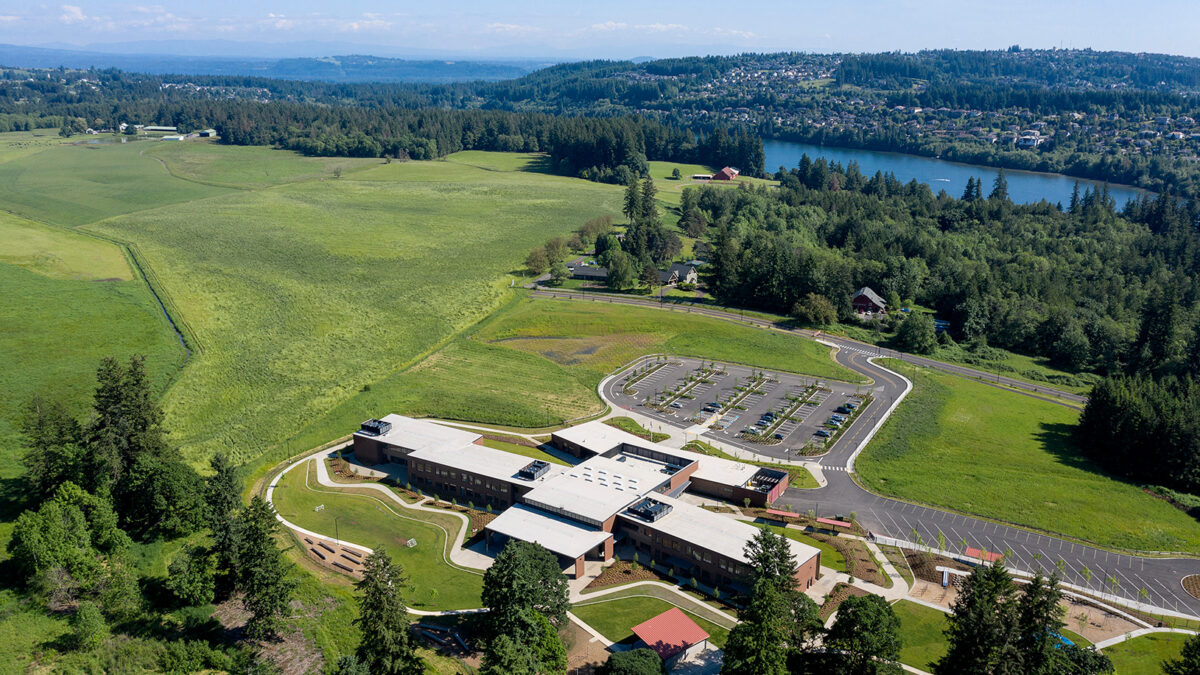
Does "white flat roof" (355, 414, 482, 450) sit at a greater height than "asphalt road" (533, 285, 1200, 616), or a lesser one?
greater

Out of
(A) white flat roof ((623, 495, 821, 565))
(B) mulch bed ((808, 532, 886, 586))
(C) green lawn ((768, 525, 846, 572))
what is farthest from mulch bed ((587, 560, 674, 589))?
(B) mulch bed ((808, 532, 886, 586))

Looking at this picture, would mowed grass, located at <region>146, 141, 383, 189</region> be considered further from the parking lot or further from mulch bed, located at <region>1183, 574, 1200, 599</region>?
mulch bed, located at <region>1183, 574, 1200, 599</region>

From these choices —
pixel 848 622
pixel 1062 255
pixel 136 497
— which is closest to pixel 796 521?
pixel 848 622

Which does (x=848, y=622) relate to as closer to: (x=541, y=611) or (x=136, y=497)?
(x=541, y=611)

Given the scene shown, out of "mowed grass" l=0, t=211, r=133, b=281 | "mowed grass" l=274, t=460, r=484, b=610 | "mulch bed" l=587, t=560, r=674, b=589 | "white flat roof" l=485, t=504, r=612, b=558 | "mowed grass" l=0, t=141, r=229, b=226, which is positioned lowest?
"mulch bed" l=587, t=560, r=674, b=589

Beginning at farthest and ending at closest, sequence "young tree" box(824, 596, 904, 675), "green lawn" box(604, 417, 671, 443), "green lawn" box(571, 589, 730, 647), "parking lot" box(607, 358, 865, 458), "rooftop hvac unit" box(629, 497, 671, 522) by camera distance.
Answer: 1. "parking lot" box(607, 358, 865, 458)
2. "green lawn" box(604, 417, 671, 443)
3. "rooftop hvac unit" box(629, 497, 671, 522)
4. "green lawn" box(571, 589, 730, 647)
5. "young tree" box(824, 596, 904, 675)

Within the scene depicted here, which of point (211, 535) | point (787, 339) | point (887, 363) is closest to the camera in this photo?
point (211, 535)

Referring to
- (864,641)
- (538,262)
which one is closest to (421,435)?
(864,641)
